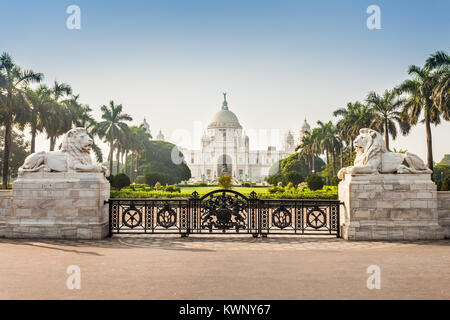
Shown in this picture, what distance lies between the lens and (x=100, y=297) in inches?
165

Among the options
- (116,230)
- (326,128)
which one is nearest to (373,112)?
(326,128)

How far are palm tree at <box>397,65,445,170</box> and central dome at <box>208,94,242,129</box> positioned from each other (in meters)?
74.2

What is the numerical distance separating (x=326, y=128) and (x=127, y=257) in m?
41.3

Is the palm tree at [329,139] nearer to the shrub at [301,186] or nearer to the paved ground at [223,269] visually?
the shrub at [301,186]

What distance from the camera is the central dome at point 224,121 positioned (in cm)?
9988

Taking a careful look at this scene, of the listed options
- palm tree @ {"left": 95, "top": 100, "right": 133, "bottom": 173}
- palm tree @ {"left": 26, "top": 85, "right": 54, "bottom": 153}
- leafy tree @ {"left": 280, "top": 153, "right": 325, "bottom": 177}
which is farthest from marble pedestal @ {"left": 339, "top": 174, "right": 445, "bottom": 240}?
leafy tree @ {"left": 280, "top": 153, "right": 325, "bottom": 177}

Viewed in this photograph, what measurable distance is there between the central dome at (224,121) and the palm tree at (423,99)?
243 feet

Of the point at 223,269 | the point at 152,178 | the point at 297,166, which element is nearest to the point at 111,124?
the point at 152,178

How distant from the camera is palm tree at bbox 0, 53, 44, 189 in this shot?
22.1 metres

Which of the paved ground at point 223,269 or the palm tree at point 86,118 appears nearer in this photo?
the paved ground at point 223,269

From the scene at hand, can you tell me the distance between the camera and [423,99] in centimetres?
2461

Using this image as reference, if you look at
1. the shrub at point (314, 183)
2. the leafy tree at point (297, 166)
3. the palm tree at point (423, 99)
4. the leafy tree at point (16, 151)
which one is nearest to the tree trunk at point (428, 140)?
the palm tree at point (423, 99)

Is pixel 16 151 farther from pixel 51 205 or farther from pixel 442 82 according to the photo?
pixel 442 82

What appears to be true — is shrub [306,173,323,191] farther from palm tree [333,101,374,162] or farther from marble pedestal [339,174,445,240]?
marble pedestal [339,174,445,240]
